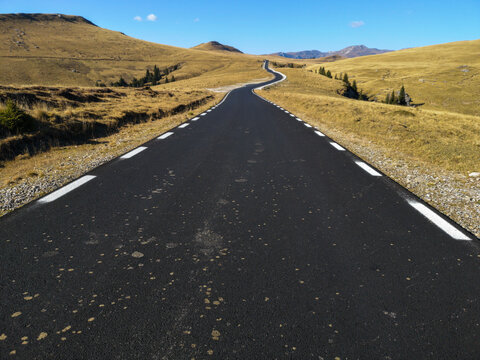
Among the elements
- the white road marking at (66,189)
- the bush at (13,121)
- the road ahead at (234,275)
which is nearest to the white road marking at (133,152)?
the white road marking at (66,189)

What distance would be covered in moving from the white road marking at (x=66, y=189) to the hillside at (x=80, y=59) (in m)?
57.7

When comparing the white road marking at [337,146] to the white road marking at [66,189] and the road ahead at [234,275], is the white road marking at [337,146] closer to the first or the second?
the road ahead at [234,275]

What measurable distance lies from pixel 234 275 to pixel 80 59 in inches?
5031

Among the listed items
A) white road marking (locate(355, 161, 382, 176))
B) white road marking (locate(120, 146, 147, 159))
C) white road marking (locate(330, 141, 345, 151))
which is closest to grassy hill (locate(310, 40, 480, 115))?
white road marking (locate(330, 141, 345, 151))

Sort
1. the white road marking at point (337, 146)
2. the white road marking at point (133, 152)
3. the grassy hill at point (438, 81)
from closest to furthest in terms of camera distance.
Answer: the white road marking at point (133, 152), the white road marking at point (337, 146), the grassy hill at point (438, 81)

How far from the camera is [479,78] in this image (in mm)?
79500

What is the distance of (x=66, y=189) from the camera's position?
493cm

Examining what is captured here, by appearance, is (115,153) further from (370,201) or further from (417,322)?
(417,322)

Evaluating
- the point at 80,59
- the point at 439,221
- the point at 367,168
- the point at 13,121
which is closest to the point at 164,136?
the point at 13,121

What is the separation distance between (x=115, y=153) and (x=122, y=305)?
6.00 metres

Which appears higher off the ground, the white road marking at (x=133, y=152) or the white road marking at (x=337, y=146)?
the white road marking at (x=133, y=152)

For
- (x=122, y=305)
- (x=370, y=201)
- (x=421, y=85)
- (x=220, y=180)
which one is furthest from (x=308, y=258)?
(x=421, y=85)

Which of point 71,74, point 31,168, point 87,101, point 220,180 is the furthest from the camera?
point 71,74

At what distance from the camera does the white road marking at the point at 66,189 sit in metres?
4.51
